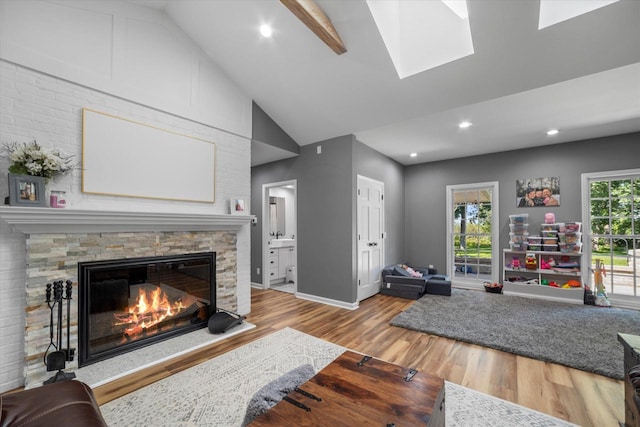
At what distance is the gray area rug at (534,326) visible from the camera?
2.63 metres

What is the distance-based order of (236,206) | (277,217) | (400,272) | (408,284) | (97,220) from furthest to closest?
(277,217) → (400,272) → (408,284) → (236,206) → (97,220)

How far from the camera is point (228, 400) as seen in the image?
2018 mm

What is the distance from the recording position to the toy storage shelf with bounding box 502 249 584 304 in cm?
448

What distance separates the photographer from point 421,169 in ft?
20.5

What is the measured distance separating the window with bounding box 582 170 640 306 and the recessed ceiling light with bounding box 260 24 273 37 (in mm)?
5493

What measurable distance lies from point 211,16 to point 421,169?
4.94 meters

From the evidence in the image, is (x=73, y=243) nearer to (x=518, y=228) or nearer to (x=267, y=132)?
(x=267, y=132)

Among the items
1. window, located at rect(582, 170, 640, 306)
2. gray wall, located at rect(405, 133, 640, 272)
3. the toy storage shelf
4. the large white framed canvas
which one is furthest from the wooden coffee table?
window, located at rect(582, 170, 640, 306)

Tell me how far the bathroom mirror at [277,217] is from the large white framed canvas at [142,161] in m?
2.81

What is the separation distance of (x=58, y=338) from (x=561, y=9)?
504cm

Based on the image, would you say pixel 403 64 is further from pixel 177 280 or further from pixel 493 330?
pixel 177 280

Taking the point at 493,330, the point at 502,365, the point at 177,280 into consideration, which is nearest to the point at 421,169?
the point at 493,330

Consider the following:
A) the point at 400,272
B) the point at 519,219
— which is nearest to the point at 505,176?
Answer: the point at 519,219

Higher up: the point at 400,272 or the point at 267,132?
the point at 267,132
